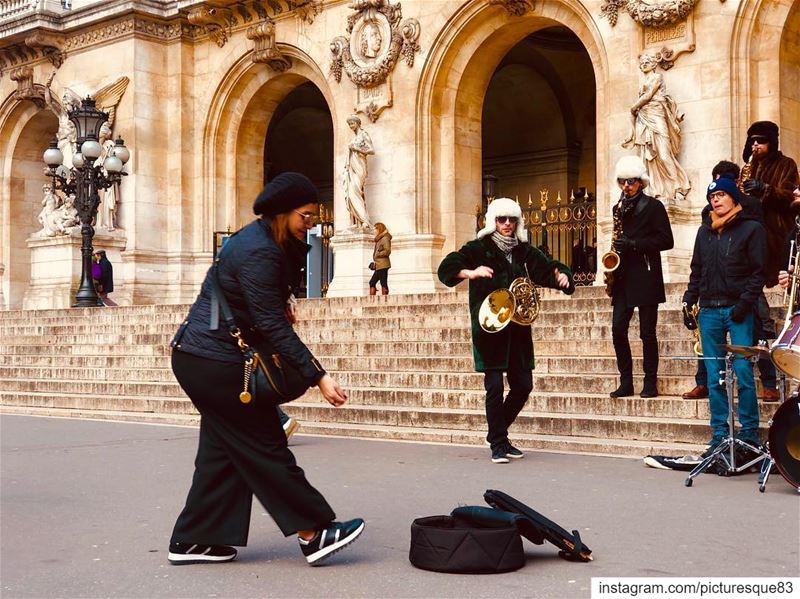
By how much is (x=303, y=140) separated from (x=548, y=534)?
29.0 metres

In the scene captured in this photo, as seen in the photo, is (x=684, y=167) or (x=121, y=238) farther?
(x=121, y=238)

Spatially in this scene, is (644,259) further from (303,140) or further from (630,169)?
→ (303,140)

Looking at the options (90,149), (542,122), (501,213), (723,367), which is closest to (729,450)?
(723,367)

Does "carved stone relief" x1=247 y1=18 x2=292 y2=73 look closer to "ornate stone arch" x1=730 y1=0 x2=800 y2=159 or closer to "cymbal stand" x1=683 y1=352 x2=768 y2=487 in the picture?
"ornate stone arch" x1=730 y1=0 x2=800 y2=159

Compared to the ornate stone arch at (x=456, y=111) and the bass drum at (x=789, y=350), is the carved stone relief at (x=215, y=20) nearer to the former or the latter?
the ornate stone arch at (x=456, y=111)

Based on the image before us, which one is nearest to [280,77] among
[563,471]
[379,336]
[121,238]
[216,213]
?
[216,213]

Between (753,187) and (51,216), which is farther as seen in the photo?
(51,216)

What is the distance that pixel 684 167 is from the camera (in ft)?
56.8

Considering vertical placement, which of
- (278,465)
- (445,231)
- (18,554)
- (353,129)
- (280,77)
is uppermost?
(280,77)

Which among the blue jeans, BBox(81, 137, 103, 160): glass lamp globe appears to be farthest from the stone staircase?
BBox(81, 137, 103, 160): glass lamp globe

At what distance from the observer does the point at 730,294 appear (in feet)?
24.9

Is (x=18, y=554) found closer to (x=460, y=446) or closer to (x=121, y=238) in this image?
(x=460, y=446)

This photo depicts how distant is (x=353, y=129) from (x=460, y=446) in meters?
13.1

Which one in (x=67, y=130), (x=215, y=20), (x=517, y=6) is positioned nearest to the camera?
(x=517, y=6)
